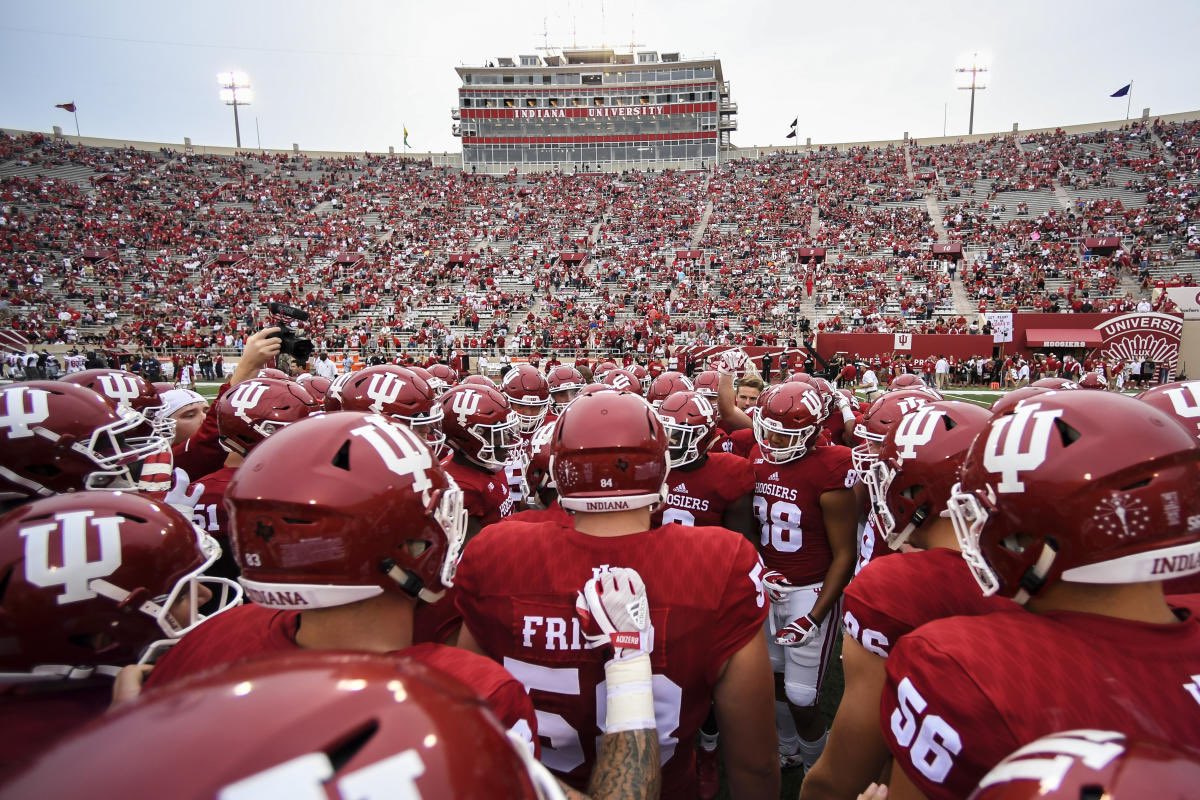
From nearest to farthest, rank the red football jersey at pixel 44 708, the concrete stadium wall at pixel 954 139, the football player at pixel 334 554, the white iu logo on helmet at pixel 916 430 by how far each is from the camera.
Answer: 1. the red football jersey at pixel 44 708
2. the football player at pixel 334 554
3. the white iu logo on helmet at pixel 916 430
4. the concrete stadium wall at pixel 954 139

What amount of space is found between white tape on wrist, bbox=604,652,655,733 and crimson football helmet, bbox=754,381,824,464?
2.74m

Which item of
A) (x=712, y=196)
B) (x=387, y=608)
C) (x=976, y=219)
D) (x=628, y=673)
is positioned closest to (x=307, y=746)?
(x=387, y=608)

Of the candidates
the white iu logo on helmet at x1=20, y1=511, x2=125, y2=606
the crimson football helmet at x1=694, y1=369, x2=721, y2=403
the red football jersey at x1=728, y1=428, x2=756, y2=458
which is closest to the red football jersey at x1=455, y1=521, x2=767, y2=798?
the white iu logo on helmet at x1=20, y1=511, x2=125, y2=606

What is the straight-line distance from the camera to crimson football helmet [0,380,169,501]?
307cm

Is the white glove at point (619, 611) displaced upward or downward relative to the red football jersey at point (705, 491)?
upward

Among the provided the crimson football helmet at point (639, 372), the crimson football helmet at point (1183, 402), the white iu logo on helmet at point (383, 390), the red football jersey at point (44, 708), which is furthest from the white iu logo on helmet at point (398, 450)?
the crimson football helmet at point (639, 372)

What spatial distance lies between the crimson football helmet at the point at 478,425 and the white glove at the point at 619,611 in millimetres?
2579

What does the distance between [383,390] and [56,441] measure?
1.86m

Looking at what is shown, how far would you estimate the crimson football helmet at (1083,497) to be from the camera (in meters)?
1.52

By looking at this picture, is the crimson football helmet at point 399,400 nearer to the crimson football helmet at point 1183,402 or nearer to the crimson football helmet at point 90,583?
the crimson football helmet at point 90,583

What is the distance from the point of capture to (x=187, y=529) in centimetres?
209

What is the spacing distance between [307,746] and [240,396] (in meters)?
4.11

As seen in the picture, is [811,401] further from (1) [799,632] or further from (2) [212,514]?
(2) [212,514]

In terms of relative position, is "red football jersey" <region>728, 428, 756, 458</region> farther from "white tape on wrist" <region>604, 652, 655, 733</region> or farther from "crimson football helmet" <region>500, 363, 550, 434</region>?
"white tape on wrist" <region>604, 652, 655, 733</region>
